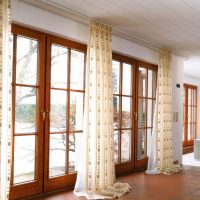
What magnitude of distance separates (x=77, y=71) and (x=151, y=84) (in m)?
2.31

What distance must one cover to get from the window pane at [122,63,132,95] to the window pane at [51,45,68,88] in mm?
1578

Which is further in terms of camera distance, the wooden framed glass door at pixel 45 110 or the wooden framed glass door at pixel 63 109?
the wooden framed glass door at pixel 63 109

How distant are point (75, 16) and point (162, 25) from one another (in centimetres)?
132

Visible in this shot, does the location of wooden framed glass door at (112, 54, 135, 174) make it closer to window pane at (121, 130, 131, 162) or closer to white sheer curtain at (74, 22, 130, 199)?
window pane at (121, 130, 131, 162)

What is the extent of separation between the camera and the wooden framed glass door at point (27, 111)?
150 inches

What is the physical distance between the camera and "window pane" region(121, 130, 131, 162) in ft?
19.0

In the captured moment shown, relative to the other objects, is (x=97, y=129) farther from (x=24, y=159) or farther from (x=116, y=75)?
(x=116, y=75)

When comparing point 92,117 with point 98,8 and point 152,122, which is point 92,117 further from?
point 152,122

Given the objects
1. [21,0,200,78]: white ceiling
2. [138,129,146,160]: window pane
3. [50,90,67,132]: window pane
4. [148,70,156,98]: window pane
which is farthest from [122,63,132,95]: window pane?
[50,90,67,132]: window pane

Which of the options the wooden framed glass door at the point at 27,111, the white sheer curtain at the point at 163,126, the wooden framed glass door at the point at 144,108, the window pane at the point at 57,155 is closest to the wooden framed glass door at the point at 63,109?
the window pane at the point at 57,155

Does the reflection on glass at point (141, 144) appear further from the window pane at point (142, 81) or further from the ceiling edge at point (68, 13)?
the ceiling edge at point (68, 13)

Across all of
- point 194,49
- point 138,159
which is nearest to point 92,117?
point 138,159

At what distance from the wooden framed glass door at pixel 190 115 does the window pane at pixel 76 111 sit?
6595 millimetres

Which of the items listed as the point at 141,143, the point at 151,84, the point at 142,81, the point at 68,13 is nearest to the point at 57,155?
the point at 68,13
